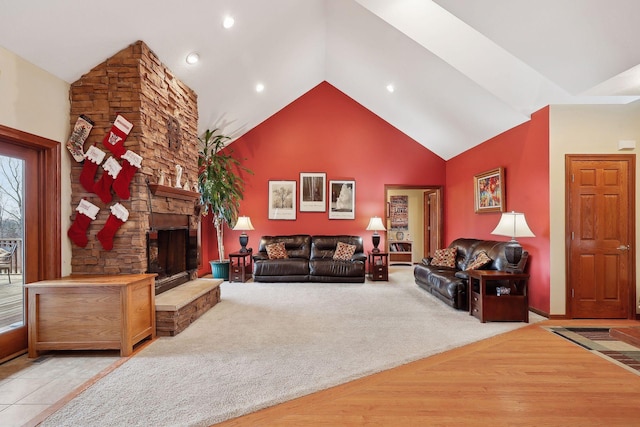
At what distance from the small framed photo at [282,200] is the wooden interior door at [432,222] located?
3370mm

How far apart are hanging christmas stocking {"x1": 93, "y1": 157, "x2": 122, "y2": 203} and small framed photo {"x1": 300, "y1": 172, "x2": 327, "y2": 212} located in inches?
182

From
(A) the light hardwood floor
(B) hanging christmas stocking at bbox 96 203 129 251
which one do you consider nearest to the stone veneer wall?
(B) hanging christmas stocking at bbox 96 203 129 251

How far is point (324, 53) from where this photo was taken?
6.57m

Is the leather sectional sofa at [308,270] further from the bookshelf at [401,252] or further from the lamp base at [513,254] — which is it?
the bookshelf at [401,252]

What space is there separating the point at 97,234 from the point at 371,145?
5.85m

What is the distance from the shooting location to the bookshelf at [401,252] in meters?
9.78

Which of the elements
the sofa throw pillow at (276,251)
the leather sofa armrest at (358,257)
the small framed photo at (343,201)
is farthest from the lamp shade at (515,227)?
the sofa throw pillow at (276,251)

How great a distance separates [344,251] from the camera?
7.08 metres

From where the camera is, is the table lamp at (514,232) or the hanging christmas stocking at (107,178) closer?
the hanging christmas stocking at (107,178)

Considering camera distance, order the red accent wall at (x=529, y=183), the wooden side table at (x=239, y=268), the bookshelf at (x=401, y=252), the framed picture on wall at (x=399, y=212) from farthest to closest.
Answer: the framed picture on wall at (x=399, y=212)
the bookshelf at (x=401, y=252)
the wooden side table at (x=239, y=268)
the red accent wall at (x=529, y=183)

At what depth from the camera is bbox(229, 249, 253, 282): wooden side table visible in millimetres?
6749

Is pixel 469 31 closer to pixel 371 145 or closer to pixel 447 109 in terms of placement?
pixel 447 109

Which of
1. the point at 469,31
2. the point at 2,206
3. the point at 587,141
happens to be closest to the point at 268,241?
the point at 2,206

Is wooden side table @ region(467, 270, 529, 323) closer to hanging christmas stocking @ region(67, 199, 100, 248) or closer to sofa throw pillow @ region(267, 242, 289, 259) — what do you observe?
sofa throw pillow @ region(267, 242, 289, 259)
